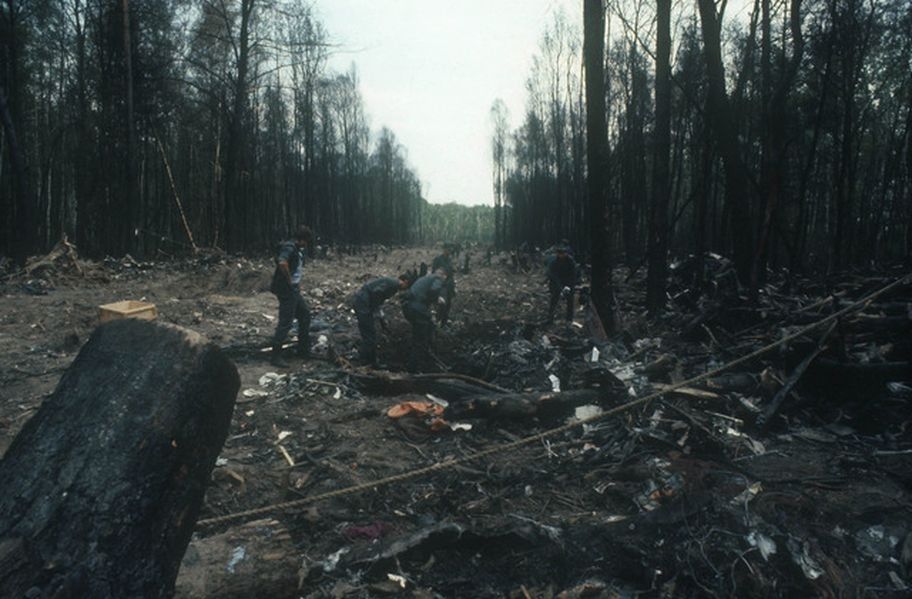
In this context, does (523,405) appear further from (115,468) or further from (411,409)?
(115,468)

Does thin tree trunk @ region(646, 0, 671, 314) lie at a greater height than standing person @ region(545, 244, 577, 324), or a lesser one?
greater

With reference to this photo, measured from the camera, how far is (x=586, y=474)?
402 centimetres

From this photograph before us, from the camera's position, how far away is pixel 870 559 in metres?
2.78

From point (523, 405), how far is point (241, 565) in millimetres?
3150

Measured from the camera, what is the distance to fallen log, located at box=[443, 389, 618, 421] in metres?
5.25

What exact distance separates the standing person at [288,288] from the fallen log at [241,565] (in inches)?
169

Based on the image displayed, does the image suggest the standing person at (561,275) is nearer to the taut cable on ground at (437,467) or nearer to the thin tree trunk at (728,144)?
the thin tree trunk at (728,144)

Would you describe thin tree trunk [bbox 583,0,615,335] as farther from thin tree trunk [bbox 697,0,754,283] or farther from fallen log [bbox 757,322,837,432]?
fallen log [bbox 757,322,837,432]

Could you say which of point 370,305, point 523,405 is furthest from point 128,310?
point 523,405

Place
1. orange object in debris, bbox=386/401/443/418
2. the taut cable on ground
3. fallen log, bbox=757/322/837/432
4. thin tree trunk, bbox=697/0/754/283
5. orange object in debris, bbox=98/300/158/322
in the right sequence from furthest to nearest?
1. thin tree trunk, bbox=697/0/754/283
2. orange object in debris, bbox=386/401/443/418
3. orange object in debris, bbox=98/300/158/322
4. fallen log, bbox=757/322/837/432
5. the taut cable on ground

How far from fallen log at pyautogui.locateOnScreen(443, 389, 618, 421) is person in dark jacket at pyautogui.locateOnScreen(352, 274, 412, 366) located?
2.58 metres

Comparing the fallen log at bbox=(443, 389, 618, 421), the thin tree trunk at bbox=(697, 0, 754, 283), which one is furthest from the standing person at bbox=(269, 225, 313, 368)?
the thin tree trunk at bbox=(697, 0, 754, 283)

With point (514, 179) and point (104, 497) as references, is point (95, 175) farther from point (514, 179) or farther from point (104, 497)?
point (514, 179)

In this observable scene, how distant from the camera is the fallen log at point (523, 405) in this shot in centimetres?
525
